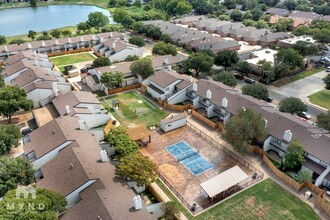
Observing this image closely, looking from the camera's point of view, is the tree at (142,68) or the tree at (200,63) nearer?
the tree at (142,68)

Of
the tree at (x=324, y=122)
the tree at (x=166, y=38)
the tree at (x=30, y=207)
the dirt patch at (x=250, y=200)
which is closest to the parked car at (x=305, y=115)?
the tree at (x=324, y=122)

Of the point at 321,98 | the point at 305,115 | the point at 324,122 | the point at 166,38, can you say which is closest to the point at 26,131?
the point at 324,122

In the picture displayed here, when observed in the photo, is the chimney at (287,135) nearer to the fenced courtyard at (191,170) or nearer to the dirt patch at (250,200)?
the fenced courtyard at (191,170)

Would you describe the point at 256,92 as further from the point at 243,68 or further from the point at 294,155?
the point at 294,155

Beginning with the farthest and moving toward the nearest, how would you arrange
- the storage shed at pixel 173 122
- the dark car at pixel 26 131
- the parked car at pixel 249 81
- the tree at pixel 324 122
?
1. the parked car at pixel 249 81
2. the storage shed at pixel 173 122
3. the dark car at pixel 26 131
4. the tree at pixel 324 122

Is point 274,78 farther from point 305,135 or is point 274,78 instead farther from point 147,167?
point 147,167

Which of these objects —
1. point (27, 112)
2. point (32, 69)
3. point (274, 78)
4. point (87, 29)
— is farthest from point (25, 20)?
point (274, 78)

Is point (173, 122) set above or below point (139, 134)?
below
